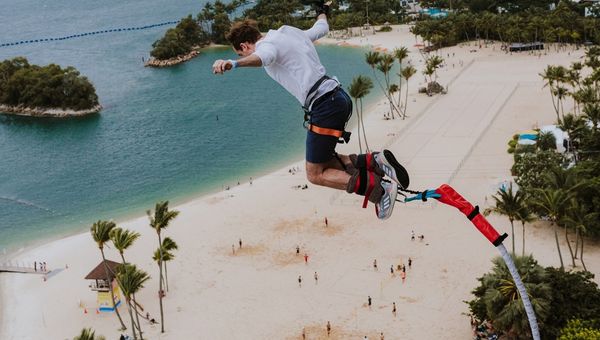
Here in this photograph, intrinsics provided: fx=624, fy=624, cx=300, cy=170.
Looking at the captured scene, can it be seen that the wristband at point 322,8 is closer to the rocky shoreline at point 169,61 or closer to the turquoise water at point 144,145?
the turquoise water at point 144,145

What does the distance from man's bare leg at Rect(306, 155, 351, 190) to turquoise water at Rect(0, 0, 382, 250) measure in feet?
144

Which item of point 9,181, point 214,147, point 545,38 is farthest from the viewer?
point 545,38

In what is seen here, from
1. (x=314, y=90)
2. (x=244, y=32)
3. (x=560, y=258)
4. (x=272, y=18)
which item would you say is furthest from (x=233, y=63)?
(x=272, y=18)

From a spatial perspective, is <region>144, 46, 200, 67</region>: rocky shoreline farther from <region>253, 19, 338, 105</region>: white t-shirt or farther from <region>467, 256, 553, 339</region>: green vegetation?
<region>253, 19, 338, 105</region>: white t-shirt

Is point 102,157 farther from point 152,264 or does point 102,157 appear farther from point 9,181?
point 152,264

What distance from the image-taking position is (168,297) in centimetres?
3444

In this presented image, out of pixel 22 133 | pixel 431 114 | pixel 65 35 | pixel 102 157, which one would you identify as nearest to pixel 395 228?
pixel 431 114

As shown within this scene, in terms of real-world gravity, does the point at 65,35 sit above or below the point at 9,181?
above

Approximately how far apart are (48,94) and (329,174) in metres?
89.5

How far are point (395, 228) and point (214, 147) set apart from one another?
32.8 meters

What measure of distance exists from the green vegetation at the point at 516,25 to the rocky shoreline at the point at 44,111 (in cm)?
5582

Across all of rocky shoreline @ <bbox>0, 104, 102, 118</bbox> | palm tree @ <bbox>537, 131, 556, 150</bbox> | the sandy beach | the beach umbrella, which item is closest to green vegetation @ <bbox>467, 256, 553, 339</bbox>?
the sandy beach

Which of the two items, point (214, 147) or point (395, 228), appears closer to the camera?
point (395, 228)

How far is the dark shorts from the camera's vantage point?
9469mm
